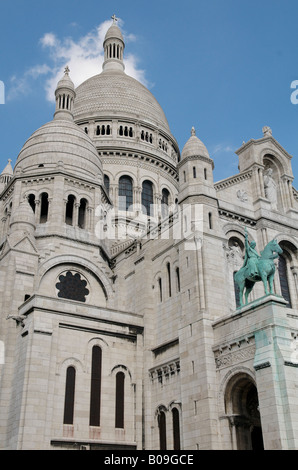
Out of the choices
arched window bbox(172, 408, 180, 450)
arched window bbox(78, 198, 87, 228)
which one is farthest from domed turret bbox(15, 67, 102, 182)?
arched window bbox(172, 408, 180, 450)

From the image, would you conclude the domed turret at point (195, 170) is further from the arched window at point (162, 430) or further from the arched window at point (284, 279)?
the arched window at point (162, 430)

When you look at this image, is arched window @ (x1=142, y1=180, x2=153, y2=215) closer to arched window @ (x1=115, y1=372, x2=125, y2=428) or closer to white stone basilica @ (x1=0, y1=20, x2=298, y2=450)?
white stone basilica @ (x1=0, y1=20, x2=298, y2=450)

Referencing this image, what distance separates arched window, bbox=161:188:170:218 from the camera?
56609mm

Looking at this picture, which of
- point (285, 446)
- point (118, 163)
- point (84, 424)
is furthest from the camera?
point (118, 163)

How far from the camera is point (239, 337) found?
27594mm

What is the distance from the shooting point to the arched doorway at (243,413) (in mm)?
26984

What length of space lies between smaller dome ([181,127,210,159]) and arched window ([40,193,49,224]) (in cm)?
1114

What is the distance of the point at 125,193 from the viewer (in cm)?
5522

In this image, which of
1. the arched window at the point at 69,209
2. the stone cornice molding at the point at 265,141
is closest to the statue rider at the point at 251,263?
the stone cornice molding at the point at 265,141

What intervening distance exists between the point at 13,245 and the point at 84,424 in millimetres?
12297

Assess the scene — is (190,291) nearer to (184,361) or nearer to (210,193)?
(184,361)

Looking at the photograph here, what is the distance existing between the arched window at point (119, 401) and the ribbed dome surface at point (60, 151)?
16.5m
